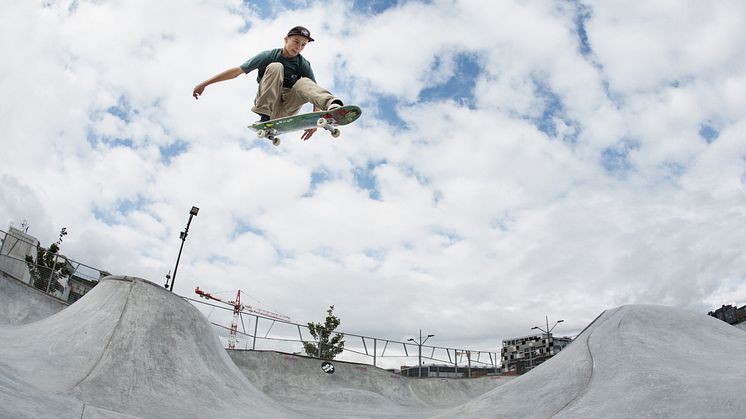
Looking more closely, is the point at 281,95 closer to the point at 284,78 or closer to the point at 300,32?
the point at 284,78

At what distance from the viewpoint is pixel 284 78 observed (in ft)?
29.5

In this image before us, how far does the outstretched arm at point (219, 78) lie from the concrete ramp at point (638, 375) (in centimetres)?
696

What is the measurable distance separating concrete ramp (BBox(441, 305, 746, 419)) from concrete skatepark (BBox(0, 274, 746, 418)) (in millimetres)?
18

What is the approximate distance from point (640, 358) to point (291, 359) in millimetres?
11153

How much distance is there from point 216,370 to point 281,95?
5346 millimetres

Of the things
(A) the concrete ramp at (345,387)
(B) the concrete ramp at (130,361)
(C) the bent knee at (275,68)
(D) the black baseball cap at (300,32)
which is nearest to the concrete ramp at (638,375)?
(B) the concrete ramp at (130,361)

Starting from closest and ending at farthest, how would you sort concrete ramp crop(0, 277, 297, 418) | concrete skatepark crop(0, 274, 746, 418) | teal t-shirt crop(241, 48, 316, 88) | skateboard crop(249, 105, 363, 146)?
concrete skatepark crop(0, 274, 746, 418), concrete ramp crop(0, 277, 297, 418), teal t-shirt crop(241, 48, 316, 88), skateboard crop(249, 105, 363, 146)

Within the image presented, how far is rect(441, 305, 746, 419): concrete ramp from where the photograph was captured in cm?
481

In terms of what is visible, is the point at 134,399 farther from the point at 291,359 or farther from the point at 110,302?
the point at 291,359

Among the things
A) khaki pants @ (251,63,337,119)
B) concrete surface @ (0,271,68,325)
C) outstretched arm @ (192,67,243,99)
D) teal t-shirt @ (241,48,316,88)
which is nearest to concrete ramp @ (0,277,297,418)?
outstretched arm @ (192,67,243,99)

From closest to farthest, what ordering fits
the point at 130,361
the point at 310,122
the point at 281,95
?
1. the point at 130,361
2. the point at 281,95
3. the point at 310,122

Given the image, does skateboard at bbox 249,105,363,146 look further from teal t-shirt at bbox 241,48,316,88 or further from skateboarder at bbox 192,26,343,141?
teal t-shirt at bbox 241,48,316,88

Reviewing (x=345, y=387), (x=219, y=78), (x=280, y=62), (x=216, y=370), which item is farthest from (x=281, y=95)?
(x=345, y=387)

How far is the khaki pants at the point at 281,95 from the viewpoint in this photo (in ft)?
28.5
